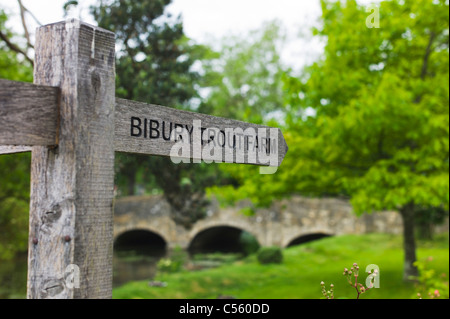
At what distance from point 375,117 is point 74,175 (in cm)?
689

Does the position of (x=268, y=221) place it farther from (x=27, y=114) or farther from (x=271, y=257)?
(x=27, y=114)

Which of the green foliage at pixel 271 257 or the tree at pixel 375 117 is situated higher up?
the tree at pixel 375 117

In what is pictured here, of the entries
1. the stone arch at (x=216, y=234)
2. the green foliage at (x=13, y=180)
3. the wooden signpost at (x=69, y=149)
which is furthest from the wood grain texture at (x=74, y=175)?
the stone arch at (x=216, y=234)

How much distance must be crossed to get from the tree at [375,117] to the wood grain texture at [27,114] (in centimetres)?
661

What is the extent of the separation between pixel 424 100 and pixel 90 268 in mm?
8323

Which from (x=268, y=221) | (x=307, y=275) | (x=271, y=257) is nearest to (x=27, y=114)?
(x=307, y=275)

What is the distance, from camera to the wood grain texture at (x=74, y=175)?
1.81m

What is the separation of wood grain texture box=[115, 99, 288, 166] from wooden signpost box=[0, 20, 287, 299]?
5 cm

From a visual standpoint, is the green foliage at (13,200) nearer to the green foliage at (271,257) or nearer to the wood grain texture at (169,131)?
the green foliage at (271,257)

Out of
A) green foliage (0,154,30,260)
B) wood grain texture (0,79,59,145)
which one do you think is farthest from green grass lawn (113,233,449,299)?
wood grain texture (0,79,59,145)

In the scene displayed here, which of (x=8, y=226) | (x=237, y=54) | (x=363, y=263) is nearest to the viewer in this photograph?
(x=363, y=263)

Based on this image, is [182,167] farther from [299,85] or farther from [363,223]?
[363,223]
